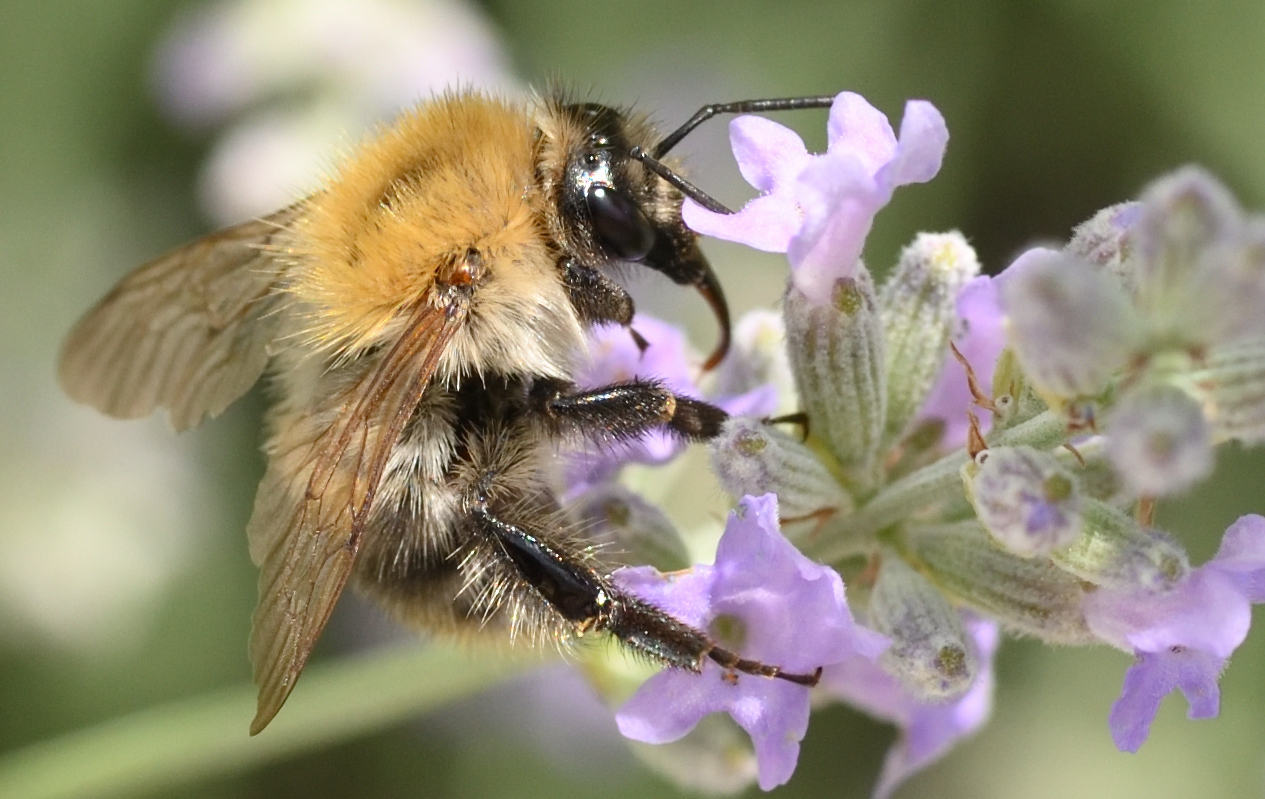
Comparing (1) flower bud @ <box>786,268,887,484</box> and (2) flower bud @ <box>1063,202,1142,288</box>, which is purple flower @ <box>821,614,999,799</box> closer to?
(1) flower bud @ <box>786,268,887,484</box>

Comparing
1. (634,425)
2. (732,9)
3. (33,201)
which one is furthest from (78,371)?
(732,9)

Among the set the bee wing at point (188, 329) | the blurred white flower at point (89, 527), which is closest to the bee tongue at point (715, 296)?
the bee wing at point (188, 329)

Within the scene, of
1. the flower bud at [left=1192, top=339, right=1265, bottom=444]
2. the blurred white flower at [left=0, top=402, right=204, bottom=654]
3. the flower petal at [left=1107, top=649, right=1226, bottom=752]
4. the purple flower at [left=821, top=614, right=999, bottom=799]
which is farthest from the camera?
the blurred white flower at [left=0, top=402, right=204, bottom=654]

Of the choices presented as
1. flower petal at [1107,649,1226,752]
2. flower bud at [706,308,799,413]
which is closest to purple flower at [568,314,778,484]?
flower bud at [706,308,799,413]

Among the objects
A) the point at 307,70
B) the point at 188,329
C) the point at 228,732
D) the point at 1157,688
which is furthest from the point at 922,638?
the point at 307,70

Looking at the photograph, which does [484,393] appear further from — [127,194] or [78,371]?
[127,194]

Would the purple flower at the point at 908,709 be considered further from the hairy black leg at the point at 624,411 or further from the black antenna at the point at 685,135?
Answer: the black antenna at the point at 685,135
